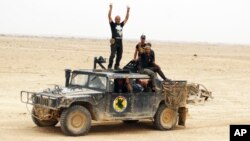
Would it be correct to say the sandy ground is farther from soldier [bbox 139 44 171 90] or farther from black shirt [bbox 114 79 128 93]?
soldier [bbox 139 44 171 90]

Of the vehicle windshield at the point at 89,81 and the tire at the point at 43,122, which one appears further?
the tire at the point at 43,122

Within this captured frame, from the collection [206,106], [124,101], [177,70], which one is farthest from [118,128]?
[177,70]

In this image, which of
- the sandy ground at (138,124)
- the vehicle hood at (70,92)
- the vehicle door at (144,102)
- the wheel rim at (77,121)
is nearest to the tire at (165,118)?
the sandy ground at (138,124)

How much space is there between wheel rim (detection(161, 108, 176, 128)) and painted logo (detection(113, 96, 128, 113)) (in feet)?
4.55

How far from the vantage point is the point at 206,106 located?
69.4ft

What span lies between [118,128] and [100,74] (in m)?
1.97

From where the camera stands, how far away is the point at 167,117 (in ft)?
52.0

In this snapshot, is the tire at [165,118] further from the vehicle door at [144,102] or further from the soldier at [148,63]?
the soldier at [148,63]

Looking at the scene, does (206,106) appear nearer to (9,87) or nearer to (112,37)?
(112,37)

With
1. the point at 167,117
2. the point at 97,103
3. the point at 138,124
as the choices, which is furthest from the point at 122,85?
the point at 138,124

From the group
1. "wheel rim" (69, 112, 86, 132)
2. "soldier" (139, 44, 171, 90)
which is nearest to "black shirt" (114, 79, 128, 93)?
"soldier" (139, 44, 171, 90)

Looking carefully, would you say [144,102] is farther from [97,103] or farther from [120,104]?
[97,103]

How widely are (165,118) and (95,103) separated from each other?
2.39 metres

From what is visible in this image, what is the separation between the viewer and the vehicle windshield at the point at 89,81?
48.3ft
